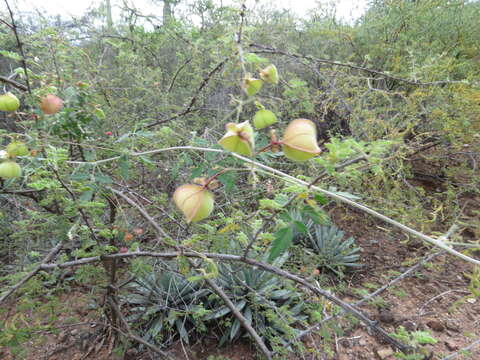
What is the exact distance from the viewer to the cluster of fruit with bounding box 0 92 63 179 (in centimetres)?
81

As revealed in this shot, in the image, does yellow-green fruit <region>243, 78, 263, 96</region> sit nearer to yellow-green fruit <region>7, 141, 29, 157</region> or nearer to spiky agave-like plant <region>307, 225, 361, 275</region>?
yellow-green fruit <region>7, 141, 29, 157</region>

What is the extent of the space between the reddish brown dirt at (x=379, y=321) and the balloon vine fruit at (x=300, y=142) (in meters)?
1.36

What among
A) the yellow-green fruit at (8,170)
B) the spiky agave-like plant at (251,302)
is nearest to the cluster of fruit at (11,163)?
the yellow-green fruit at (8,170)

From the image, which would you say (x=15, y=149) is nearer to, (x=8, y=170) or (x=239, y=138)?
(x=8, y=170)

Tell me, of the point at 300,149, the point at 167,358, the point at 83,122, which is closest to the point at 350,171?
the point at 300,149

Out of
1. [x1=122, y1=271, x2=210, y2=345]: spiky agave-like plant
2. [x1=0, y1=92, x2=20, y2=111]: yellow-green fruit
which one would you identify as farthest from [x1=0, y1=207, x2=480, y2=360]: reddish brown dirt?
[x1=0, y1=92, x2=20, y2=111]: yellow-green fruit

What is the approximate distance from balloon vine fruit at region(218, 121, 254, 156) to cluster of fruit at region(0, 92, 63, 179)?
0.63 m

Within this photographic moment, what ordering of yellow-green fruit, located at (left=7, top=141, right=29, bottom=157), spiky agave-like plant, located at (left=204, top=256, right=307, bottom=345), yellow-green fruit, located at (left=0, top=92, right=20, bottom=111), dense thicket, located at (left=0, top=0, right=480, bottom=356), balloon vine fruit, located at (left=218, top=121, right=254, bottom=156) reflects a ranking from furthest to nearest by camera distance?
1. spiky agave-like plant, located at (left=204, top=256, right=307, bottom=345)
2. dense thicket, located at (left=0, top=0, right=480, bottom=356)
3. yellow-green fruit, located at (left=0, top=92, right=20, bottom=111)
4. yellow-green fruit, located at (left=7, top=141, right=29, bottom=157)
5. balloon vine fruit, located at (left=218, top=121, right=254, bottom=156)

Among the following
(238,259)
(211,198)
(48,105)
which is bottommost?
(238,259)

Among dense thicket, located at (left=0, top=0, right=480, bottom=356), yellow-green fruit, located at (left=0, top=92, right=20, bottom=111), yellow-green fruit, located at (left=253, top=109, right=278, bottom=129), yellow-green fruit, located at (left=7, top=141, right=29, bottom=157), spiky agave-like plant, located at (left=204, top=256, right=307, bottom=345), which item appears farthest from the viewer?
spiky agave-like plant, located at (left=204, top=256, right=307, bottom=345)

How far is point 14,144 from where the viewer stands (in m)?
0.82

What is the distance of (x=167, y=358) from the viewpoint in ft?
5.10

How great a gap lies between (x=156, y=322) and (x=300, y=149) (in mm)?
2228

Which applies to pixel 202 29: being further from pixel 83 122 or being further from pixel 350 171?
pixel 350 171
